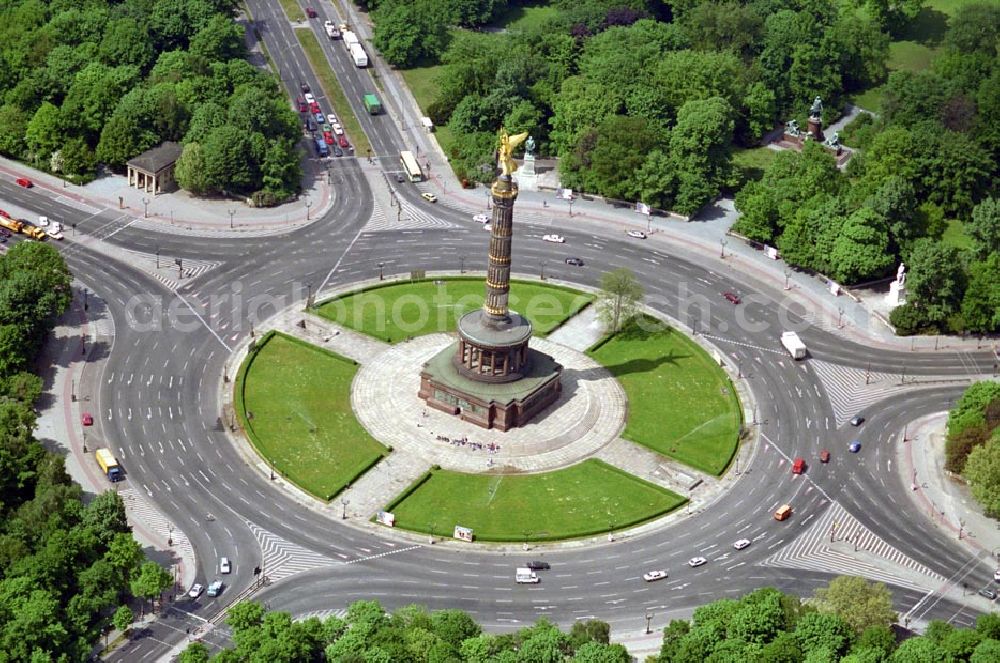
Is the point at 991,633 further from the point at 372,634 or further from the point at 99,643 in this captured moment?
the point at 99,643

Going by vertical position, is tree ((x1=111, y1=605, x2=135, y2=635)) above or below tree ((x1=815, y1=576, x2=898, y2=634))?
below

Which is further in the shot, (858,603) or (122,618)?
(858,603)

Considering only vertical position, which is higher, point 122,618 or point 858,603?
point 858,603

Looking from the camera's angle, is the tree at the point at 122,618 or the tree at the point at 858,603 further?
Answer: the tree at the point at 858,603

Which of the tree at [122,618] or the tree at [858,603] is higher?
the tree at [858,603]

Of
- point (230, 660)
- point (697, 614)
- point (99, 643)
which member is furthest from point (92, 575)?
point (697, 614)
